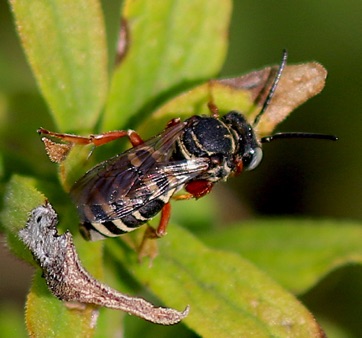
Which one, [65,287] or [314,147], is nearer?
[65,287]

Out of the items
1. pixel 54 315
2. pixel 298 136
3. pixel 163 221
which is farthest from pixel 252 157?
pixel 54 315

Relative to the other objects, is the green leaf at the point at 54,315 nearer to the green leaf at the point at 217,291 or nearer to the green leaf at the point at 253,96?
the green leaf at the point at 217,291

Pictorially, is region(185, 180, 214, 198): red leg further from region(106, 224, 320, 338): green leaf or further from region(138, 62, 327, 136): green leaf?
region(138, 62, 327, 136): green leaf

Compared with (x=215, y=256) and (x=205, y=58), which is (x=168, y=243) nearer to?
(x=215, y=256)

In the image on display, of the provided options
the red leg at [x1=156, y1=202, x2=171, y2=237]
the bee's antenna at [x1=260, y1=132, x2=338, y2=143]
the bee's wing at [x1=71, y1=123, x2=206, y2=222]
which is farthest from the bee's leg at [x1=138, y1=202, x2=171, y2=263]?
the bee's antenna at [x1=260, y1=132, x2=338, y2=143]

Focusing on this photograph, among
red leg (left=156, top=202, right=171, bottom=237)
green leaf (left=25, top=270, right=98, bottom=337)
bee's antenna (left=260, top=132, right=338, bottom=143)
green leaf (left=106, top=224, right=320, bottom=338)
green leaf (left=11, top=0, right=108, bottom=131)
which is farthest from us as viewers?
bee's antenna (left=260, top=132, right=338, bottom=143)

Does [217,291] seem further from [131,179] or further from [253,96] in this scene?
[253,96]

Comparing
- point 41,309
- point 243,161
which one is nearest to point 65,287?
point 41,309
